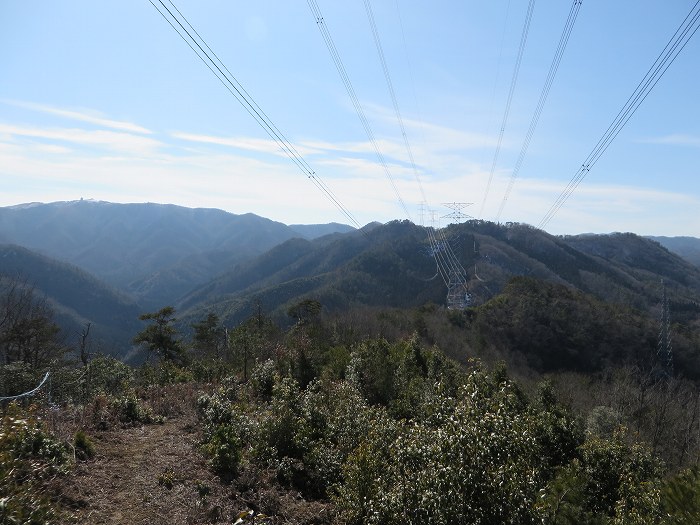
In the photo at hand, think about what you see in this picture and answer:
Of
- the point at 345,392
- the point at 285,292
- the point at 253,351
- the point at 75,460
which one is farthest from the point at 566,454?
the point at 285,292

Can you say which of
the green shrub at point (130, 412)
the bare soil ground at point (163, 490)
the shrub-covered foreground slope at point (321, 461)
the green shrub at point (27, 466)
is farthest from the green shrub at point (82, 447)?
the green shrub at point (130, 412)

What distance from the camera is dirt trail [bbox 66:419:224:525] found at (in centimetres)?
771

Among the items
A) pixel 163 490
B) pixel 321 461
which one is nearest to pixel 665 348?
pixel 321 461

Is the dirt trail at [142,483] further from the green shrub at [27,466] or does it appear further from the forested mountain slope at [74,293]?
the forested mountain slope at [74,293]

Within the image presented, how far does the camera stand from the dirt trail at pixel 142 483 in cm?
771

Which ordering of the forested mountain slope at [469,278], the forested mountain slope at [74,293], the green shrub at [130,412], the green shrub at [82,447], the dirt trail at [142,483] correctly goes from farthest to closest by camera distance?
the forested mountain slope at [74,293] < the forested mountain slope at [469,278] < the green shrub at [130,412] < the green shrub at [82,447] < the dirt trail at [142,483]

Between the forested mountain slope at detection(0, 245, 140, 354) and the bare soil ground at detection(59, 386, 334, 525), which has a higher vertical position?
the bare soil ground at detection(59, 386, 334, 525)

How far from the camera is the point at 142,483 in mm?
8844

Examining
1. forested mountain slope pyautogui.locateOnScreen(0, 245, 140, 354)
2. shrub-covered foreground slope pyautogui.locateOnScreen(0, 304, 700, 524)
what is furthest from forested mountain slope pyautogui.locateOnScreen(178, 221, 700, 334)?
shrub-covered foreground slope pyautogui.locateOnScreen(0, 304, 700, 524)

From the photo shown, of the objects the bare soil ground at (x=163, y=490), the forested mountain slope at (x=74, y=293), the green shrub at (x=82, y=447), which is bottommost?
the forested mountain slope at (x=74, y=293)

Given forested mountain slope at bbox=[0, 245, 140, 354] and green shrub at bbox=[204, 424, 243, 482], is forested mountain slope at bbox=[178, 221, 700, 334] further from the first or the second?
green shrub at bbox=[204, 424, 243, 482]

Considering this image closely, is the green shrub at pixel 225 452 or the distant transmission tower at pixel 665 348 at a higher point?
the green shrub at pixel 225 452

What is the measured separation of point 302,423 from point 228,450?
227 centimetres

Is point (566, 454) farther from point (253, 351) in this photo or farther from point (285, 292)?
point (285, 292)
